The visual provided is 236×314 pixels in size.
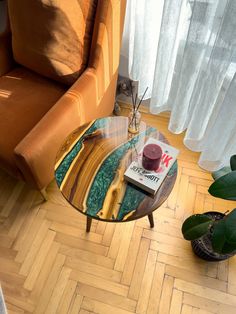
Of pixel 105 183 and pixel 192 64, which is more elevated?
pixel 192 64

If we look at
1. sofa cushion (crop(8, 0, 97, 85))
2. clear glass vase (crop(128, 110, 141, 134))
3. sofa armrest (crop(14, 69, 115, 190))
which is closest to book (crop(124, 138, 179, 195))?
clear glass vase (crop(128, 110, 141, 134))

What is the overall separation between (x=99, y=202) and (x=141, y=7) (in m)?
1.03

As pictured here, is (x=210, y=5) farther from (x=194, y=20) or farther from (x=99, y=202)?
(x=99, y=202)

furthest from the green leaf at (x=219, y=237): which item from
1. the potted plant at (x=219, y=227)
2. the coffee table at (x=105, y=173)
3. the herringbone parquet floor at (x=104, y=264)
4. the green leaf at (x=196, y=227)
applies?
the herringbone parquet floor at (x=104, y=264)

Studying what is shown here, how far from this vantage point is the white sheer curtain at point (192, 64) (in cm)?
119

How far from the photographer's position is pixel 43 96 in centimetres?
149

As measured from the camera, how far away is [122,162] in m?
1.14

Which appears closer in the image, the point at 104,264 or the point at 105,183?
the point at 105,183

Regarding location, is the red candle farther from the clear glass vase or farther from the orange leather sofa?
the orange leather sofa

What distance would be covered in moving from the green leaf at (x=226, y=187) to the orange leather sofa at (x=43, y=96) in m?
0.70

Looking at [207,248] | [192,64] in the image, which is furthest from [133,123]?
[207,248]

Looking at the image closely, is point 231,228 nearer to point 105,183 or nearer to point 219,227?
point 219,227

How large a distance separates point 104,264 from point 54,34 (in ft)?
3.80

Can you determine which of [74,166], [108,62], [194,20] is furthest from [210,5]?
[74,166]
